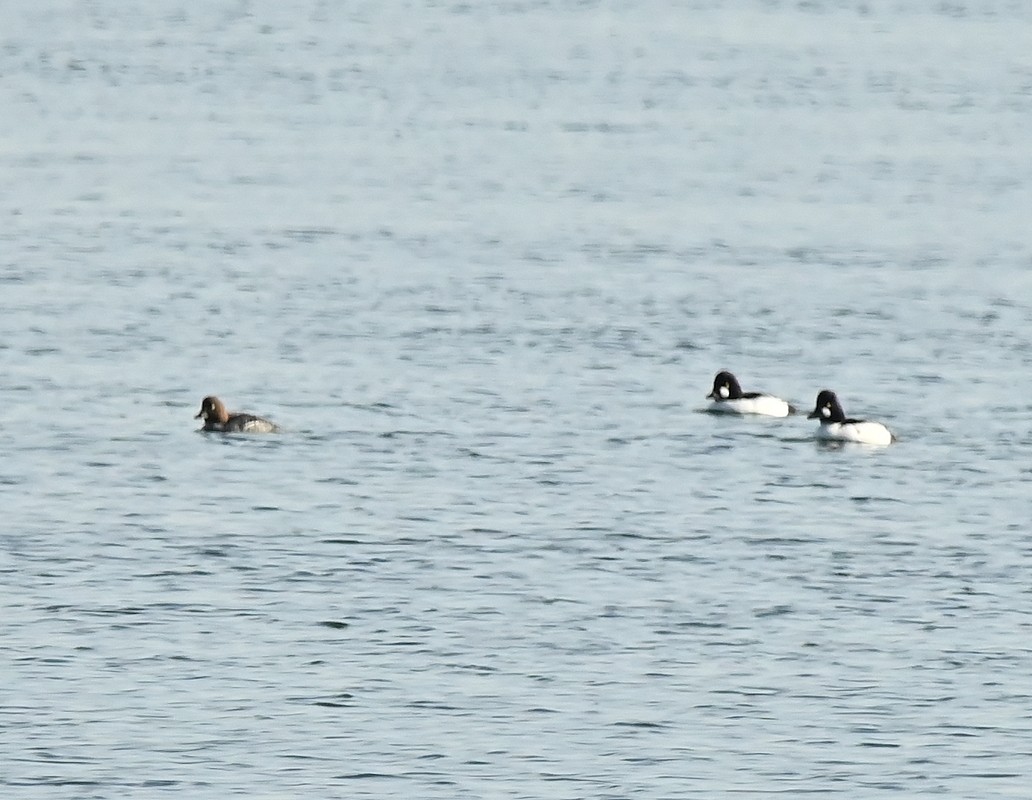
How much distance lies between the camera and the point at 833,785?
16.3m

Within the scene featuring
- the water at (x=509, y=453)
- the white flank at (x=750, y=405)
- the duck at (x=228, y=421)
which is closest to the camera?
the water at (x=509, y=453)

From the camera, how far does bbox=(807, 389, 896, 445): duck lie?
27.9m

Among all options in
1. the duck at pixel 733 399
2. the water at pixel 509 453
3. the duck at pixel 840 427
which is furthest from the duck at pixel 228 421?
the duck at pixel 840 427

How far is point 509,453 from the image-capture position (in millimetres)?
27094

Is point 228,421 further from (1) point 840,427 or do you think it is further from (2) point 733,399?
(1) point 840,427

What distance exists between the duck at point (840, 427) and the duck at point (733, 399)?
0.59m

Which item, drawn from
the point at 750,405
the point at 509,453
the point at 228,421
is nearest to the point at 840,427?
the point at 750,405

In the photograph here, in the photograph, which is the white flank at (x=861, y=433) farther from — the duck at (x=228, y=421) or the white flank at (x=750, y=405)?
the duck at (x=228, y=421)

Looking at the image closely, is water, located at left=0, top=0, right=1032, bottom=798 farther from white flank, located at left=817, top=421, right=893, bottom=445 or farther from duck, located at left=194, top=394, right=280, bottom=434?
white flank, located at left=817, top=421, right=893, bottom=445

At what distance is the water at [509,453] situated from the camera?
17484 millimetres

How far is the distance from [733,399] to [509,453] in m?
3.66

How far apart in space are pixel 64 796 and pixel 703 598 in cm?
687

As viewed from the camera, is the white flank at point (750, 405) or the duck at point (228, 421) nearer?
the duck at point (228, 421)

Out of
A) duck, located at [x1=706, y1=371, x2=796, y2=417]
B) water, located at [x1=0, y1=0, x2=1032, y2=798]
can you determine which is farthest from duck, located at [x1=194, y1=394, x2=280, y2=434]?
duck, located at [x1=706, y1=371, x2=796, y2=417]
